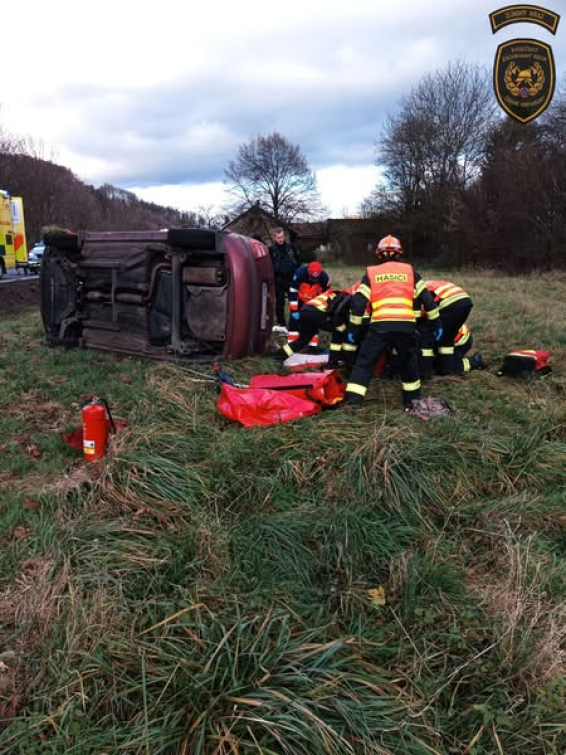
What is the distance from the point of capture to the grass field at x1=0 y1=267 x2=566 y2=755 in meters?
1.79

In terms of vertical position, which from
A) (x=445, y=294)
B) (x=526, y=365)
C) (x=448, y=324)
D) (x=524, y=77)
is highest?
(x=524, y=77)

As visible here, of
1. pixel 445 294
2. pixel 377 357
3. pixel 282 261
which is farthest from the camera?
pixel 282 261

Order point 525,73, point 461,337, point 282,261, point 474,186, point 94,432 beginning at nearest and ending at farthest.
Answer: point 94,432
point 461,337
point 525,73
point 282,261
point 474,186

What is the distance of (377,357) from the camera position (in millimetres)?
4680

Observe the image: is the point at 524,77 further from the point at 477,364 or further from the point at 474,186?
the point at 474,186

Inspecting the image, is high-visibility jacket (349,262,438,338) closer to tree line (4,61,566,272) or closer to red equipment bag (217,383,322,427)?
red equipment bag (217,383,322,427)

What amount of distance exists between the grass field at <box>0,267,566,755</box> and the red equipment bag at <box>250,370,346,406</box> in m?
0.36

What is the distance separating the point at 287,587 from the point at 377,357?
2.64 m

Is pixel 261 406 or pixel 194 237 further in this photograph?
pixel 194 237

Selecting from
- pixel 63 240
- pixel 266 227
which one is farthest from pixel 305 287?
pixel 266 227

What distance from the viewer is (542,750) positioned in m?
Result: 1.78

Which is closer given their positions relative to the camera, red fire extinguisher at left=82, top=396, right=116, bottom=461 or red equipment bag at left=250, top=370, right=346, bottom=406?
red fire extinguisher at left=82, top=396, right=116, bottom=461

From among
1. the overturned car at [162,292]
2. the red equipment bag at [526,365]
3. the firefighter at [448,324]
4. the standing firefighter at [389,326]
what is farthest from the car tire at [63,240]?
the red equipment bag at [526,365]

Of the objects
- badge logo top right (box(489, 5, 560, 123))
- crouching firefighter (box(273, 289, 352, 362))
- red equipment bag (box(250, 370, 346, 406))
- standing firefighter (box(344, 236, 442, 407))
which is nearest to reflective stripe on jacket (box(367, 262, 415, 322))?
standing firefighter (box(344, 236, 442, 407))
